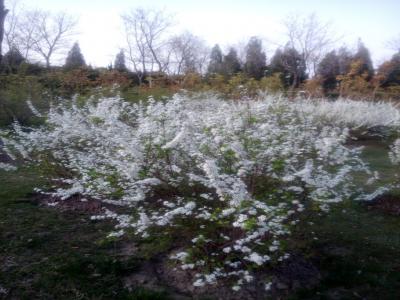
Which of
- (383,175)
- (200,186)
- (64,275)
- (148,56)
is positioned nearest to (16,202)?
(64,275)

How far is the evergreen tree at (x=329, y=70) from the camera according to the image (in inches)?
977

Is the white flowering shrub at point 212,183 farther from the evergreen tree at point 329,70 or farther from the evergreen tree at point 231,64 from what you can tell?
the evergreen tree at point 231,64

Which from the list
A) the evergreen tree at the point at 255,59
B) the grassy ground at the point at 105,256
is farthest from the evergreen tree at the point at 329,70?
the grassy ground at the point at 105,256

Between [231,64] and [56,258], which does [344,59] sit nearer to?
[231,64]

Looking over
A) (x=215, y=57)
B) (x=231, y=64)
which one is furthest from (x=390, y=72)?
(x=215, y=57)

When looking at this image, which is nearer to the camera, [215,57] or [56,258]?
[56,258]

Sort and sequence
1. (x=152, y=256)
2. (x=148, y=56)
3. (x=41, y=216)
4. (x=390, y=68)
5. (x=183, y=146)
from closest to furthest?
(x=152, y=256)
(x=183, y=146)
(x=41, y=216)
(x=390, y=68)
(x=148, y=56)

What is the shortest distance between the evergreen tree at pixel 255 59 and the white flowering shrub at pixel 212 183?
2145 centimetres

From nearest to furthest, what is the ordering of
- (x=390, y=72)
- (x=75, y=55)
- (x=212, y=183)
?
(x=212, y=183) < (x=390, y=72) < (x=75, y=55)

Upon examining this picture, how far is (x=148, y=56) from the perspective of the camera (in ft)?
104

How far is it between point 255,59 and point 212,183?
86.1 ft

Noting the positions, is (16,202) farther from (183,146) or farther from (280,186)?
(280,186)

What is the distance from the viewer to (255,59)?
92.4 feet

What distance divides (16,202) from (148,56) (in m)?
28.0
